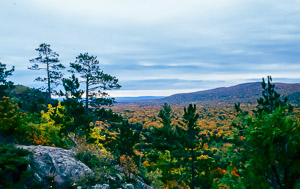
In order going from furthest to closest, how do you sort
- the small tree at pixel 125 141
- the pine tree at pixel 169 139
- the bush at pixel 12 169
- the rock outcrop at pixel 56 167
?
the small tree at pixel 125 141
the pine tree at pixel 169 139
the rock outcrop at pixel 56 167
the bush at pixel 12 169

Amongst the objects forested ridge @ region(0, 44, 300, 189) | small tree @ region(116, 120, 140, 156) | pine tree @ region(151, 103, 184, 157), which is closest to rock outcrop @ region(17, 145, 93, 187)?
forested ridge @ region(0, 44, 300, 189)

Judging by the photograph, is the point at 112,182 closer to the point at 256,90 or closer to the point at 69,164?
the point at 69,164

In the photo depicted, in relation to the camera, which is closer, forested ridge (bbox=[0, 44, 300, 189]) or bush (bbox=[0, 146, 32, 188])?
forested ridge (bbox=[0, 44, 300, 189])

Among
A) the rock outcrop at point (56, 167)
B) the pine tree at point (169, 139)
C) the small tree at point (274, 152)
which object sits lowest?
the pine tree at point (169, 139)

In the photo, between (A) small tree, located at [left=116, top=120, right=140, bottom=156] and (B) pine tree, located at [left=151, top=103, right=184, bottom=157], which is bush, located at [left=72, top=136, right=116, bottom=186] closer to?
(A) small tree, located at [left=116, top=120, right=140, bottom=156]

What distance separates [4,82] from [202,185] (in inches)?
1005

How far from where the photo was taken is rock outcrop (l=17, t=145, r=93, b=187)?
28.9ft

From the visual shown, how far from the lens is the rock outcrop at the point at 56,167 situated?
8.80 meters

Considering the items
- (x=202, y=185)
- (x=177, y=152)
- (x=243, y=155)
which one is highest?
(x=243, y=155)

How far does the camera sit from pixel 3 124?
34.6 feet

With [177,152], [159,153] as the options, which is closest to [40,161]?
[177,152]

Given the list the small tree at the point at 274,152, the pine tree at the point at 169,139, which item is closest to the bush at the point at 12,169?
the small tree at the point at 274,152

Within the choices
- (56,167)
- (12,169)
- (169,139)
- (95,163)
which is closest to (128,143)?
(169,139)

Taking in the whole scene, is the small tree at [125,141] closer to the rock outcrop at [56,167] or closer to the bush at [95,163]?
the bush at [95,163]
